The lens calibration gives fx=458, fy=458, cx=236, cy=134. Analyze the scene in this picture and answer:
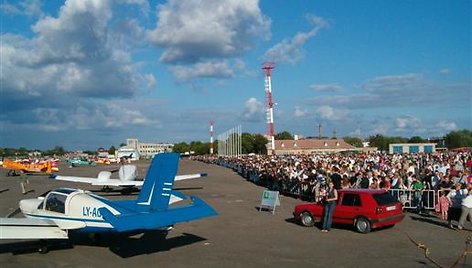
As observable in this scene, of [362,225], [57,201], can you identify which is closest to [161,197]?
[57,201]

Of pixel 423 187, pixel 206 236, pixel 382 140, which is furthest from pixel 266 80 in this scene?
pixel 382 140

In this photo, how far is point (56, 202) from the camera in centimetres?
1185

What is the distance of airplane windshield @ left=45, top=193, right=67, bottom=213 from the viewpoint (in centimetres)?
1167

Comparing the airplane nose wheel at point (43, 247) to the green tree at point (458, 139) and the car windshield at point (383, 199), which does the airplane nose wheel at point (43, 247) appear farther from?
the green tree at point (458, 139)

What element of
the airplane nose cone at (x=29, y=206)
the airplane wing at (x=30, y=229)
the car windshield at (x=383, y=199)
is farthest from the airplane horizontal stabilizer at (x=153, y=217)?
the car windshield at (x=383, y=199)

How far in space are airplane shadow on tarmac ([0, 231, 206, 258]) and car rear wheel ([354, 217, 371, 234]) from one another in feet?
15.0

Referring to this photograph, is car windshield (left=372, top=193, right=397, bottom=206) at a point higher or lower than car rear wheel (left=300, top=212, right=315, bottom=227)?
A: higher

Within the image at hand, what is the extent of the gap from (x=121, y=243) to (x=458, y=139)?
136 meters

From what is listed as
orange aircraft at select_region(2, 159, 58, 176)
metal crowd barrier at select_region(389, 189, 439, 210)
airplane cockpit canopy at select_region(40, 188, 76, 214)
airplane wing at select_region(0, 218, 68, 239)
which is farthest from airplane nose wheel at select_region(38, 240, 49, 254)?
orange aircraft at select_region(2, 159, 58, 176)

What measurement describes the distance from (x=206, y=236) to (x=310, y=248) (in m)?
3.30

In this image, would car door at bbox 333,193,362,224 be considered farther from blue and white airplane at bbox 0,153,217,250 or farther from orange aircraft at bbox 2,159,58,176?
orange aircraft at bbox 2,159,58,176

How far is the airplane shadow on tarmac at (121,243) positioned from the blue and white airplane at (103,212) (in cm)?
59

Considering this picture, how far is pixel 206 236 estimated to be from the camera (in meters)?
13.3

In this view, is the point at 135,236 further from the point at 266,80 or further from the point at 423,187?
the point at 266,80
